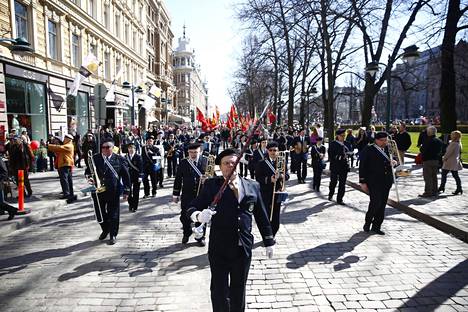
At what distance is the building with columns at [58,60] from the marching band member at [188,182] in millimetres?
11916

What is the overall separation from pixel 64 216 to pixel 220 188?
6.62 meters

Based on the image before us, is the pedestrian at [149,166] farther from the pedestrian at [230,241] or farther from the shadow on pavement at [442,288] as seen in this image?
the shadow on pavement at [442,288]

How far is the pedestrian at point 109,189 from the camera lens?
257 inches

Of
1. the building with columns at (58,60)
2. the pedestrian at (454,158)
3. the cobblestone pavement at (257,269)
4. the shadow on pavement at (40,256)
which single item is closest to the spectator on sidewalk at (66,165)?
the cobblestone pavement at (257,269)

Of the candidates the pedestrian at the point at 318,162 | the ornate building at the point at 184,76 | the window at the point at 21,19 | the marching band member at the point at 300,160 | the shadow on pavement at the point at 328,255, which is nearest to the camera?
the shadow on pavement at the point at 328,255

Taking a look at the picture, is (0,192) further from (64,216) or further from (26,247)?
(26,247)

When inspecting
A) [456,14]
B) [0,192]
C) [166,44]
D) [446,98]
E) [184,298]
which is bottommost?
[184,298]

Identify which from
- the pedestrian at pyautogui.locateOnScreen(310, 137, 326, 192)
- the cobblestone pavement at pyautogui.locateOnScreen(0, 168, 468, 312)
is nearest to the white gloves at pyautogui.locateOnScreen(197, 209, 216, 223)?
the cobblestone pavement at pyautogui.locateOnScreen(0, 168, 468, 312)

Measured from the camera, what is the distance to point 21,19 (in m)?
17.9

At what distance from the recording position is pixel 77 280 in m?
4.83

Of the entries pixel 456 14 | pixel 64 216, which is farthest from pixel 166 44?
pixel 64 216

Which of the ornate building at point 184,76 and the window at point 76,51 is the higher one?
the ornate building at point 184,76

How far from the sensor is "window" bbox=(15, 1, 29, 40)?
1739cm

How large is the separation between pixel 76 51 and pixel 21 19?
22.9 ft
